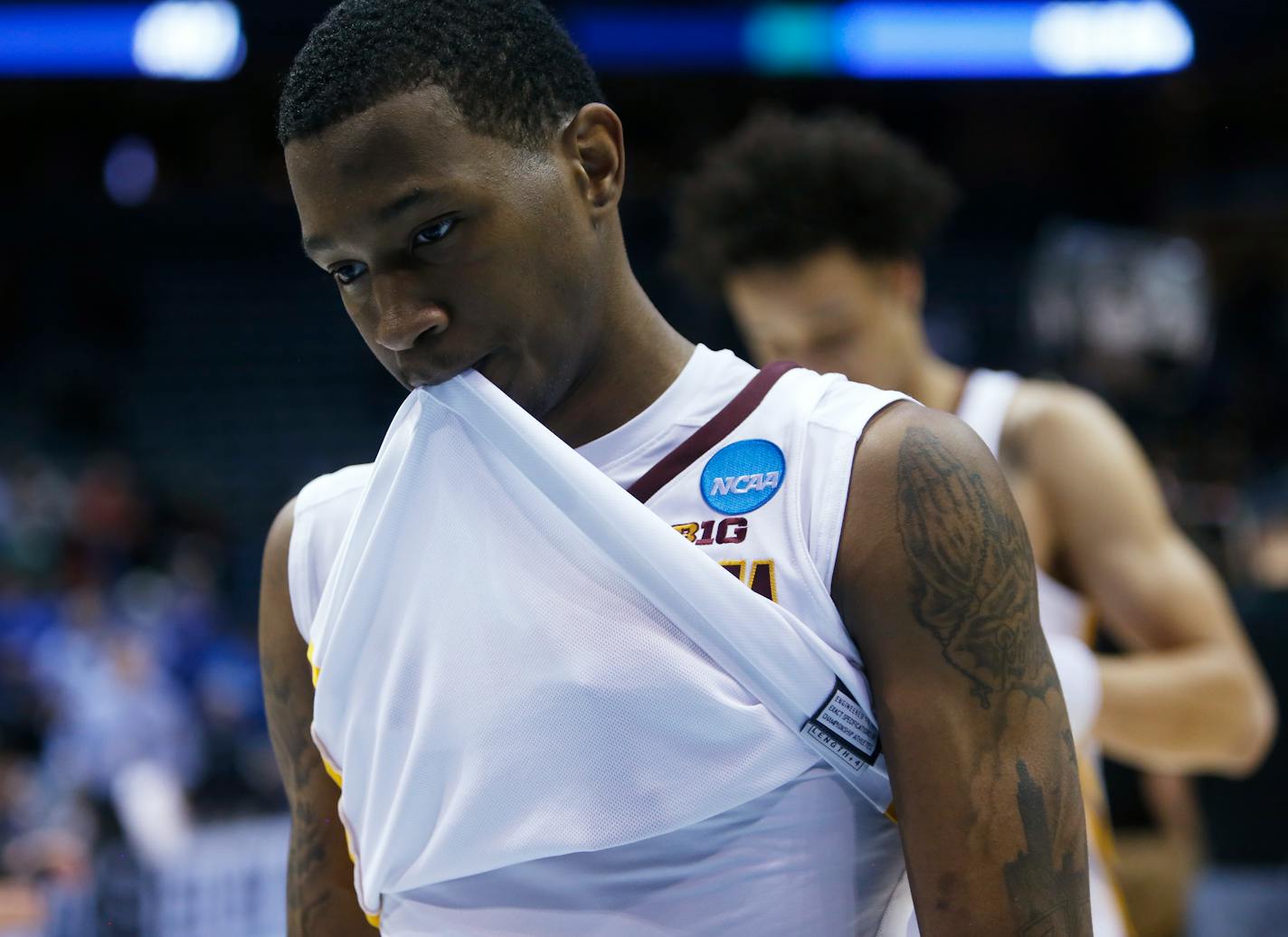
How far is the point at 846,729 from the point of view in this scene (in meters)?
1.33

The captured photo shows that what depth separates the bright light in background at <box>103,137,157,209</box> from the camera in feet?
45.8

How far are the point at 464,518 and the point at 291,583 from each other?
1.04 feet

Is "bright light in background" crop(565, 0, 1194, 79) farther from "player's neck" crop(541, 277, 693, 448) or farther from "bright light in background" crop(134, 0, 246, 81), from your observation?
"player's neck" crop(541, 277, 693, 448)

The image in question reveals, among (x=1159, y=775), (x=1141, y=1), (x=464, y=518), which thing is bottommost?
(x=1159, y=775)

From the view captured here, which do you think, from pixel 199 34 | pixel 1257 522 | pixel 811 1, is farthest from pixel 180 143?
pixel 1257 522

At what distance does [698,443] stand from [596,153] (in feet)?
1.06

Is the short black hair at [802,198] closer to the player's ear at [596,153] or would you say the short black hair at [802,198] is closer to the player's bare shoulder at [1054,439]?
the player's bare shoulder at [1054,439]

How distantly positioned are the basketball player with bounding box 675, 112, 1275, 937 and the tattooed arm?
110cm

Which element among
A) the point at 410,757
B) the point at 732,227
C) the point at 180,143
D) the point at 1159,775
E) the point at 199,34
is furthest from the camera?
the point at 180,143

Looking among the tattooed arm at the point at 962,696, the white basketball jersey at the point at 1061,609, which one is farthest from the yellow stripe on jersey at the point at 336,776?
the white basketball jersey at the point at 1061,609

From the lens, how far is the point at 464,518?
4.58 feet

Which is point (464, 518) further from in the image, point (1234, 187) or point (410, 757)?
point (1234, 187)

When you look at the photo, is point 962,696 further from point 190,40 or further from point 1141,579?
point 190,40

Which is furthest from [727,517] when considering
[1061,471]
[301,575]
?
[1061,471]
